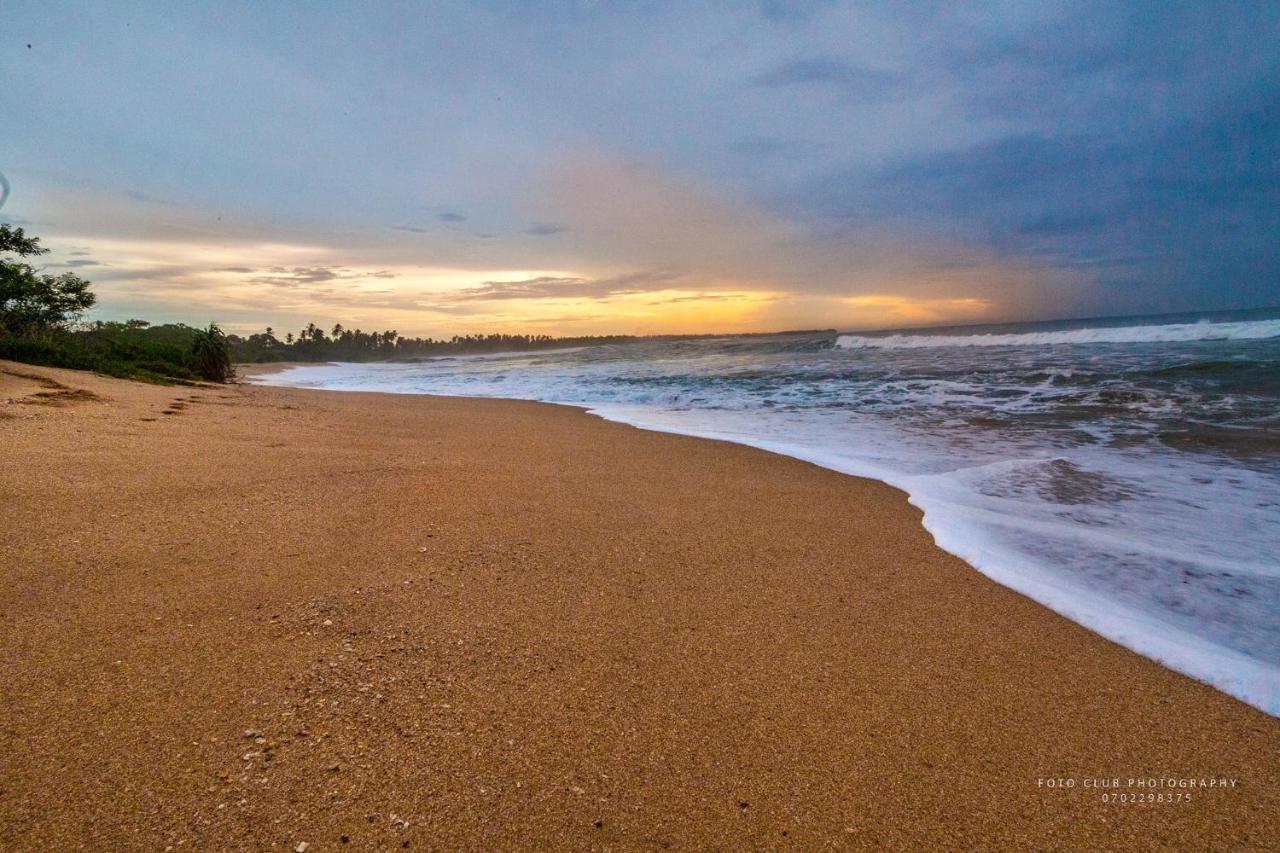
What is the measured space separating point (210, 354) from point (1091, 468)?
16.4 m

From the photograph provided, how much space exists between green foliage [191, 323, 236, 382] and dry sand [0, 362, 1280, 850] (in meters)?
11.0

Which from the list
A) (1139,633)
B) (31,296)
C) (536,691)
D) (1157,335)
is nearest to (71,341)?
(31,296)

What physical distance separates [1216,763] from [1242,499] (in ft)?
13.7

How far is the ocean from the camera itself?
2777 mm

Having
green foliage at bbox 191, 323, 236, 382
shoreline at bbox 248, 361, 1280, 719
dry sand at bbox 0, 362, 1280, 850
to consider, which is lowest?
shoreline at bbox 248, 361, 1280, 719

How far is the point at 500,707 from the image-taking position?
1.78m

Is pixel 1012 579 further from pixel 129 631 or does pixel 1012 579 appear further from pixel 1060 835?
pixel 129 631

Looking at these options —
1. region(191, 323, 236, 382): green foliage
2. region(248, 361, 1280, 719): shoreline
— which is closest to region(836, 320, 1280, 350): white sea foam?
region(248, 361, 1280, 719): shoreline

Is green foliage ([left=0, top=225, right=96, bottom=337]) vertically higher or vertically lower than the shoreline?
higher

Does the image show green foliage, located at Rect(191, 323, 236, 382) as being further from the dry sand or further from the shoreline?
the shoreline

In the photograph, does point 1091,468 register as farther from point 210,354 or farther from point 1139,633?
point 210,354

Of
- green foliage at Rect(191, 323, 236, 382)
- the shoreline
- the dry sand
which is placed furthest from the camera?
green foliage at Rect(191, 323, 236, 382)

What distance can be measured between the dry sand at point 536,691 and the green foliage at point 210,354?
10970mm

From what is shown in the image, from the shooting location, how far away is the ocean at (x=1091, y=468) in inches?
109
